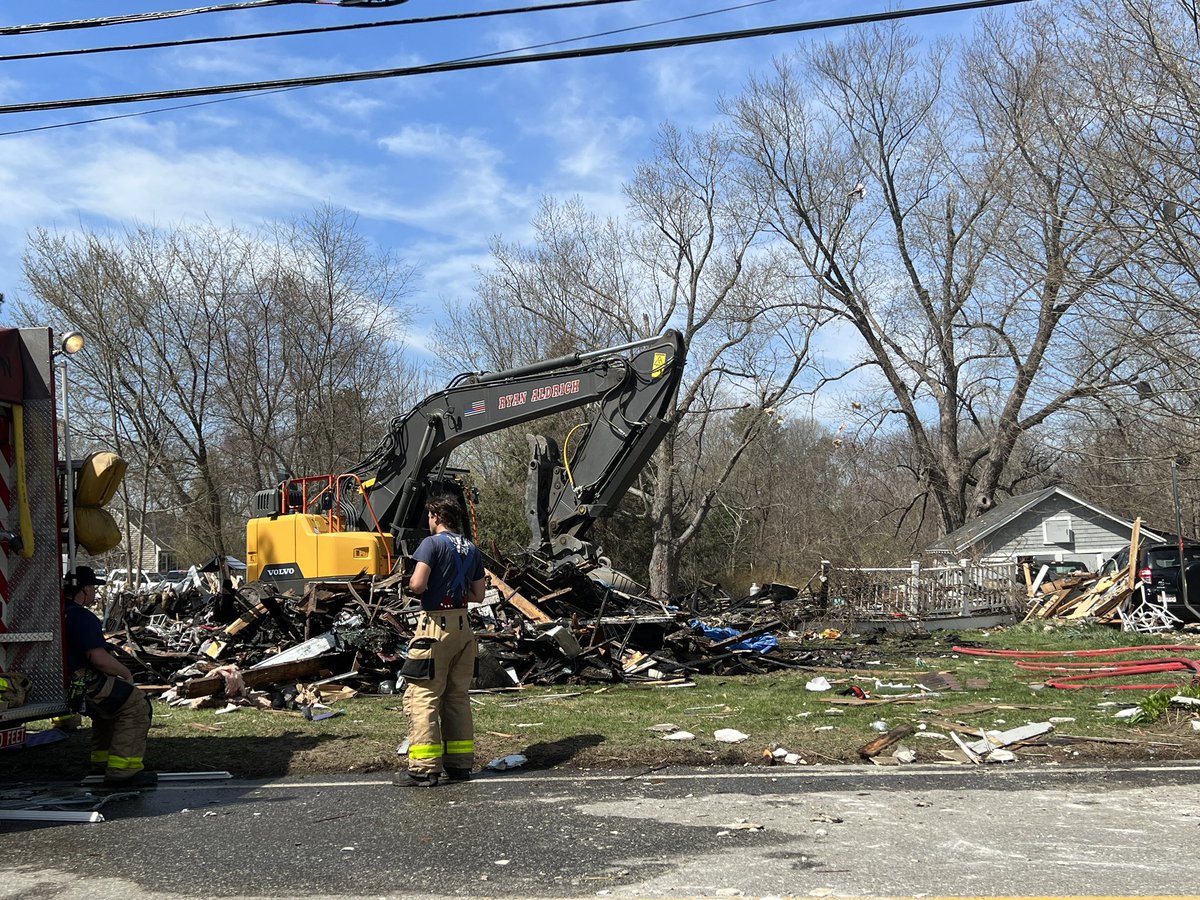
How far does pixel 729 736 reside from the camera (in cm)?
821

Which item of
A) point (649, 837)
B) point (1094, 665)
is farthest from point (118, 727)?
point (1094, 665)

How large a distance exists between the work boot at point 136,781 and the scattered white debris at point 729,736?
409 centimetres

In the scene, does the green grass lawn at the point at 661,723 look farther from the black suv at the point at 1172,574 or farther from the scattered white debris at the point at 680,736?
the black suv at the point at 1172,574

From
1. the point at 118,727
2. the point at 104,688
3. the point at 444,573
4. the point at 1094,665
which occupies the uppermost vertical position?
the point at 444,573

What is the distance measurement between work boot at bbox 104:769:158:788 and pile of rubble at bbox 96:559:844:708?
3.27 metres

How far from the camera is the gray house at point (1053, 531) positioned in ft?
120

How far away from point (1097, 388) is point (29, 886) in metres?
18.0

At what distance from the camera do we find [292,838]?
5.66m

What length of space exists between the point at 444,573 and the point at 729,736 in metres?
2.63

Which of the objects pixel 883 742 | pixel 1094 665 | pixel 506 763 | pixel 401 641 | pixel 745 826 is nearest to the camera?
pixel 745 826

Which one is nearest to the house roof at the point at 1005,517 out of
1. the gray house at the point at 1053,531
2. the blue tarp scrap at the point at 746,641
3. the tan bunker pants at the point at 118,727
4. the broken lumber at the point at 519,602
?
the gray house at the point at 1053,531

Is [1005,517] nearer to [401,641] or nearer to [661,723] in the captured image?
[401,641]

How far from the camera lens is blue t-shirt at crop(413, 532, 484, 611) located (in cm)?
734

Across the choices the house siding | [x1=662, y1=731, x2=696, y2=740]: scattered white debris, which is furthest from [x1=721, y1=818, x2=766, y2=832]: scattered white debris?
the house siding
